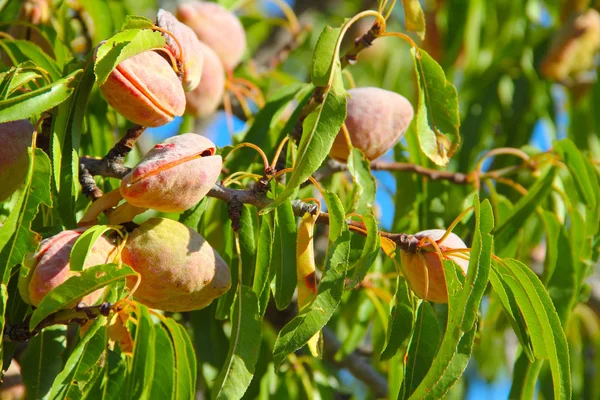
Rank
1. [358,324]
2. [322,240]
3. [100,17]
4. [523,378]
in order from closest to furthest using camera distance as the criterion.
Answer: [523,378]
[100,17]
[358,324]
[322,240]

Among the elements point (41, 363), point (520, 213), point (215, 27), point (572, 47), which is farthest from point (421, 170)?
point (572, 47)

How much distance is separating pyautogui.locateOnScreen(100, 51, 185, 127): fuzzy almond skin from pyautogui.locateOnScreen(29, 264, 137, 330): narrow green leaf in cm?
20

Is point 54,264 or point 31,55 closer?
point 54,264

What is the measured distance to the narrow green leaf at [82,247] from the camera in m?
0.75

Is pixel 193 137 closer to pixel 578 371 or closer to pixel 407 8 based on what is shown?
pixel 407 8

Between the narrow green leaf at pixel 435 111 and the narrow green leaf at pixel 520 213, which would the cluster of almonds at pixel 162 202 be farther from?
the narrow green leaf at pixel 520 213

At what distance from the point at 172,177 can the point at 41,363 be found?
334 millimetres

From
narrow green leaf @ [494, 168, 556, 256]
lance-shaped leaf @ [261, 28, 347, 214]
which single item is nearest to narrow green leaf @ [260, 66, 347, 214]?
lance-shaped leaf @ [261, 28, 347, 214]

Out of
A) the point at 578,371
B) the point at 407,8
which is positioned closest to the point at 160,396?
the point at 407,8

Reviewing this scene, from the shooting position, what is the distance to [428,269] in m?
0.85

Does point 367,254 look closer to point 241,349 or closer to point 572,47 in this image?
point 241,349

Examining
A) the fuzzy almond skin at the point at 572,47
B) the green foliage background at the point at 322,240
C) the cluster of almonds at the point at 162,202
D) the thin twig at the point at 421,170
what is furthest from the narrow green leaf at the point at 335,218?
the fuzzy almond skin at the point at 572,47

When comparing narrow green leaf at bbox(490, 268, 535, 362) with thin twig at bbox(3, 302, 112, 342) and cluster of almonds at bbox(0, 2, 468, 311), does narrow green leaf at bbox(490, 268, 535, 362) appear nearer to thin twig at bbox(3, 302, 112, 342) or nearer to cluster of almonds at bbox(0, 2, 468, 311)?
cluster of almonds at bbox(0, 2, 468, 311)

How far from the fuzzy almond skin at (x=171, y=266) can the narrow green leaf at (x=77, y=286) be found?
2.8 inches
